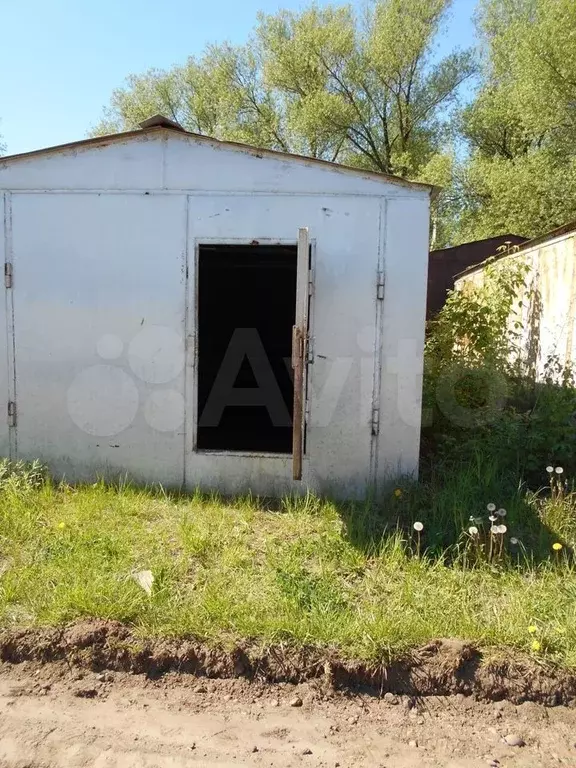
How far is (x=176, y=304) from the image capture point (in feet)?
15.3

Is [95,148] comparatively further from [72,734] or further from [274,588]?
[72,734]

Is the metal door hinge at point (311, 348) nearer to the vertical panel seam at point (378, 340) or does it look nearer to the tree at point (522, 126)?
the vertical panel seam at point (378, 340)

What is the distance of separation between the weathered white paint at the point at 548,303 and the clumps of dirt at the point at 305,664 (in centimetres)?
430

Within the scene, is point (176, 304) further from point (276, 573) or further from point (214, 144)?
point (276, 573)

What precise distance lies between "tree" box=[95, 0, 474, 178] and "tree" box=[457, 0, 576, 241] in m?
1.50

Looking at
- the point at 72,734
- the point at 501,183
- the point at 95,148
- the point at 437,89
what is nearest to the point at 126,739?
the point at 72,734

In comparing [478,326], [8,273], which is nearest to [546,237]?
[478,326]

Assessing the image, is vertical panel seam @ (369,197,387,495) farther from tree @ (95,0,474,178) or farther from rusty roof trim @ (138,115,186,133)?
tree @ (95,0,474,178)

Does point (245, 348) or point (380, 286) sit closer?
point (380, 286)

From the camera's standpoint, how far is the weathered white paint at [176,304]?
14.7 feet

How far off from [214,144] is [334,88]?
17.0m

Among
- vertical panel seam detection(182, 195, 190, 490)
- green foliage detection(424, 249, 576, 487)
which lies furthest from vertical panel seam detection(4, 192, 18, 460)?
green foliage detection(424, 249, 576, 487)

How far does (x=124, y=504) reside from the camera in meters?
4.33

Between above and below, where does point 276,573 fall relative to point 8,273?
below
